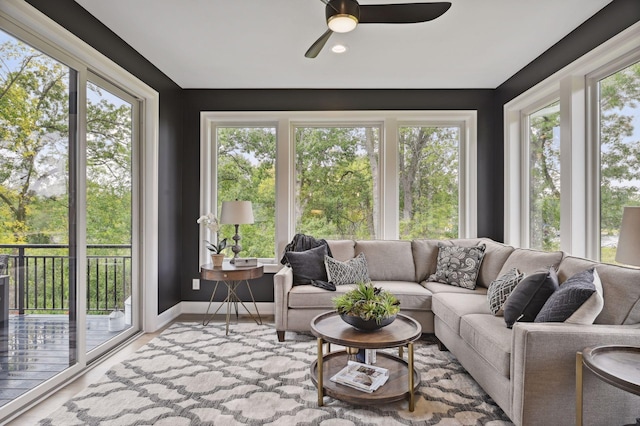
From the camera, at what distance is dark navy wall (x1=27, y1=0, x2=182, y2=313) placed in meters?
3.10

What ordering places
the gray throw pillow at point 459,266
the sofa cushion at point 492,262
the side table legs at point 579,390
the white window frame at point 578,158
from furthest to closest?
1. the gray throw pillow at point 459,266
2. the sofa cushion at point 492,262
3. the white window frame at point 578,158
4. the side table legs at point 579,390

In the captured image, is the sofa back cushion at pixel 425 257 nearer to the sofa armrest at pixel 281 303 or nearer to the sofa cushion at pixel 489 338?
the sofa cushion at pixel 489 338

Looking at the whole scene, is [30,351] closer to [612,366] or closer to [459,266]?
[612,366]

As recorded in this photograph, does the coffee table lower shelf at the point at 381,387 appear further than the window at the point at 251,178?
No

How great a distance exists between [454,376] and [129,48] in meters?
3.81

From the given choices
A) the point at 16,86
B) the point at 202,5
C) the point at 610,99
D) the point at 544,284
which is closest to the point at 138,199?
the point at 16,86

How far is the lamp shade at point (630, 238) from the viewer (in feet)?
5.82

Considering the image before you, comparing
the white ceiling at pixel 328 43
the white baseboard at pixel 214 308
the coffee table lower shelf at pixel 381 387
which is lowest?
the white baseboard at pixel 214 308

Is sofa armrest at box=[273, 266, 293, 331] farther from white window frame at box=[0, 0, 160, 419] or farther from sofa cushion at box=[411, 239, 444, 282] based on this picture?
sofa cushion at box=[411, 239, 444, 282]

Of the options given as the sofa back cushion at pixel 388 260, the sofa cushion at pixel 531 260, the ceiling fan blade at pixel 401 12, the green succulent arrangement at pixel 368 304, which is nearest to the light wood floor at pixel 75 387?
the sofa back cushion at pixel 388 260

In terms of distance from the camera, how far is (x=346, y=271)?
3674mm

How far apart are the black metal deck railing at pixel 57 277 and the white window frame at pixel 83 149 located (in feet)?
0.51

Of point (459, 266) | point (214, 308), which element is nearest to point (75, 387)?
point (214, 308)

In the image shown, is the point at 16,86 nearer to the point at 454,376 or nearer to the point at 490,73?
the point at 454,376
